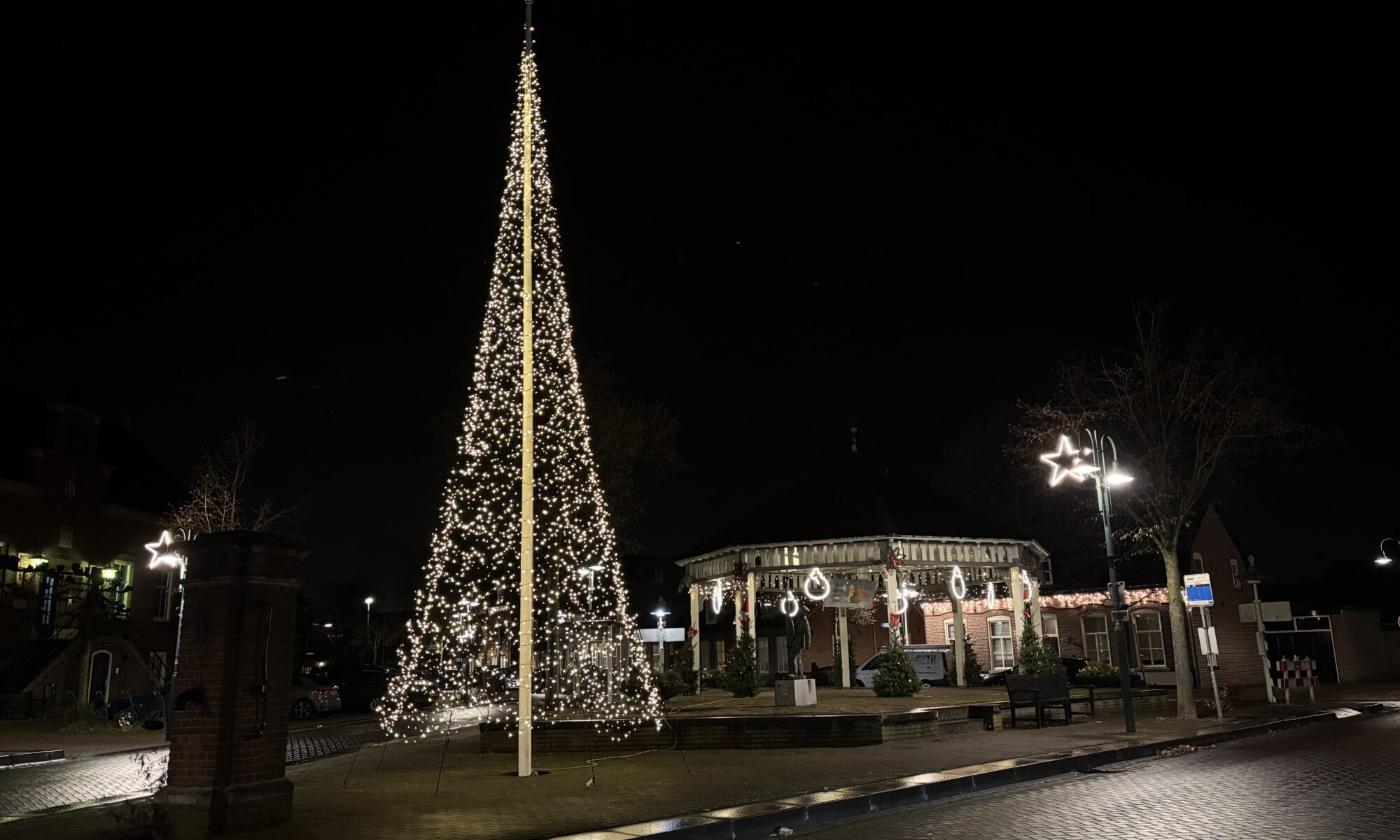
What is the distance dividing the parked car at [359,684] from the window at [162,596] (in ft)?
25.9

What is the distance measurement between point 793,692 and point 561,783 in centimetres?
838

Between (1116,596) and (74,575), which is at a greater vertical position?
(74,575)

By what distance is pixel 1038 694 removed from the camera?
17.9 meters

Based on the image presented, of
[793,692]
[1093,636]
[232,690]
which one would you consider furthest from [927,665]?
[232,690]

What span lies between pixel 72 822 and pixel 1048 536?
42.4m

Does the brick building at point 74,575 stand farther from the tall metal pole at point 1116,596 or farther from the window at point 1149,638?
the window at point 1149,638

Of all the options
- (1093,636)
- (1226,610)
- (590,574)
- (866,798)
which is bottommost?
(866,798)

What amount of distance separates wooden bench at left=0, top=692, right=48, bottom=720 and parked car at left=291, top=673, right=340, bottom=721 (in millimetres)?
6936

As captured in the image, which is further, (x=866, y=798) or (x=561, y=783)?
(x=561, y=783)

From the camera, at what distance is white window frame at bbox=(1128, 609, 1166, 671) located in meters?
36.2

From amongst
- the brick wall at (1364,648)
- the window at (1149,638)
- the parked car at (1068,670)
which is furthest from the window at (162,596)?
the brick wall at (1364,648)

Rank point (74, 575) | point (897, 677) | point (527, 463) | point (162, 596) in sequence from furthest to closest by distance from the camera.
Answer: point (162, 596)
point (74, 575)
point (897, 677)
point (527, 463)

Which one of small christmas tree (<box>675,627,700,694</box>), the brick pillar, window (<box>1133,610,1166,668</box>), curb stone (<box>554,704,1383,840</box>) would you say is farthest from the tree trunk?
window (<box>1133,610,1166,668</box>)

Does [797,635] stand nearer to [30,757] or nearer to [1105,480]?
[1105,480]
